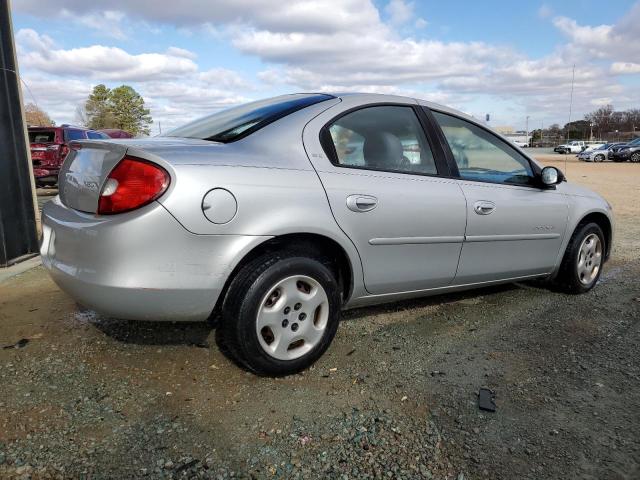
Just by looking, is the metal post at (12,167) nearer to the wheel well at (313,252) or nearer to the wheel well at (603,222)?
the wheel well at (313,252)

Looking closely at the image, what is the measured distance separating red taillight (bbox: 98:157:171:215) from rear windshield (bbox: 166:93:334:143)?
1.82ft

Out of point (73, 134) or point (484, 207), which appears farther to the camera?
point (73, 134)

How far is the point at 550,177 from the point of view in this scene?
404cm

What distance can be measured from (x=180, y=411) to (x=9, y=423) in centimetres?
76

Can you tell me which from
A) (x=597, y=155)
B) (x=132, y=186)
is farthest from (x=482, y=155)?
(x=597, y=155)

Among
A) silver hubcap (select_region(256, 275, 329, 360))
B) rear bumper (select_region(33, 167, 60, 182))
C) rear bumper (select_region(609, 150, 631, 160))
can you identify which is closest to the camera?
silver hubcap (select_region(256, 275, 329, 360))

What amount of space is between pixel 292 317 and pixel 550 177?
240 centimetres

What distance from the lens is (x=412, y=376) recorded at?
2.97 meters

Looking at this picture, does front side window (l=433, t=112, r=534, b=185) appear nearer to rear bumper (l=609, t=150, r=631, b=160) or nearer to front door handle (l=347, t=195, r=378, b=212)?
front door handle (l=347, t=195, r=378, b=212)

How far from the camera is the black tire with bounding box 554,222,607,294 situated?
4.41 m

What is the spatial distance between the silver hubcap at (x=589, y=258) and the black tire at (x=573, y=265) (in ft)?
0.14

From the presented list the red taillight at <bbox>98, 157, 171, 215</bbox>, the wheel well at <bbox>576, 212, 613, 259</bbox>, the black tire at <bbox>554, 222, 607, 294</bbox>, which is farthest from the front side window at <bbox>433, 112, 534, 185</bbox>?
the red taillight at <bbox>98, 157, 171, 215</bbox>

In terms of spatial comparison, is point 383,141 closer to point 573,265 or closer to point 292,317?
point 292,317

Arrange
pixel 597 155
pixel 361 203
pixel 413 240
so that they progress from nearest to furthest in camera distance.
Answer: pixel 361 203
pixel 413 240
pixel 597 155
